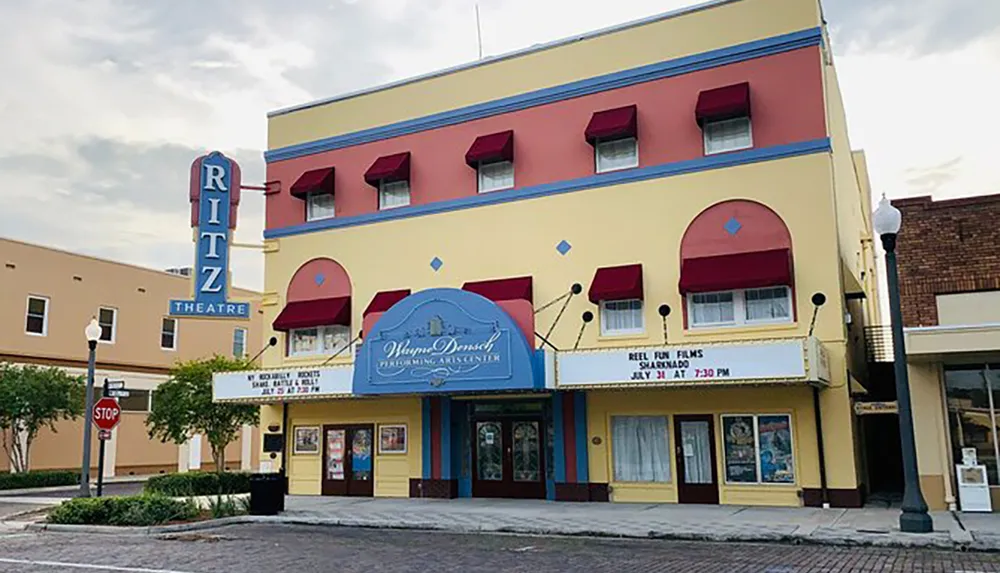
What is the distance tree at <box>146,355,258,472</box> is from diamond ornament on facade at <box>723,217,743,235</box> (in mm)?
18324

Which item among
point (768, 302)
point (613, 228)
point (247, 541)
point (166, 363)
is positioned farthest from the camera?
point (166, 363)

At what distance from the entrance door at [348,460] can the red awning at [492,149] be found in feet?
26.4

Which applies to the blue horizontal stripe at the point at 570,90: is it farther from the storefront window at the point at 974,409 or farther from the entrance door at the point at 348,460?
the entrance door at the point at 348,460

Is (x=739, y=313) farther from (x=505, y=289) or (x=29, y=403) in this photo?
(x=29, y=403)

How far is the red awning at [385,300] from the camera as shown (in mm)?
24375

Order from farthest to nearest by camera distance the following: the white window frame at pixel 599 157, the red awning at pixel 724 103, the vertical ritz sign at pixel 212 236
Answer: the vertical ritz sign at pixel 212 236 → the white window frame at pixel 599 157 → the red awning at pixel 724 103

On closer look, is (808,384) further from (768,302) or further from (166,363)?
(166,363)

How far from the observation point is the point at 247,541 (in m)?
15.7

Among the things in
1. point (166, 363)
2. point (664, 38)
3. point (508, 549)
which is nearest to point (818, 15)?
point (664, 38)

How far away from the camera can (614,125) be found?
21.8 meters

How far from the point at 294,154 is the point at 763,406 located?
1585 cm

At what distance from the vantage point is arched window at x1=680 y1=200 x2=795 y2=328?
19.8m

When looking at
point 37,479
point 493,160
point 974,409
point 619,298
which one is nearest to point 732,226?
point 619,298

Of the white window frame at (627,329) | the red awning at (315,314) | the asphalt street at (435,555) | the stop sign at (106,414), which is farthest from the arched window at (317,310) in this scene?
the asphalt street at (435,555)
